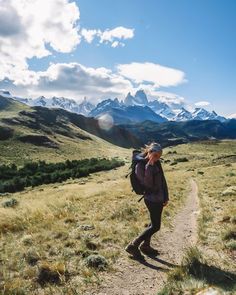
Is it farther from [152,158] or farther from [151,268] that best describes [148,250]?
[152,158]

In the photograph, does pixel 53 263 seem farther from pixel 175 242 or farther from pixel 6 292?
pixel 175 242

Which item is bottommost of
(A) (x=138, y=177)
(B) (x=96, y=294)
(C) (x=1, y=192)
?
(C) (x=1, y=192)

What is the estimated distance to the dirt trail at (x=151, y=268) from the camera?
8.70m

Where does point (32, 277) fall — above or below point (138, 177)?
below

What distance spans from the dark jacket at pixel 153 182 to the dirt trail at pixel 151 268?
1790 millimetres

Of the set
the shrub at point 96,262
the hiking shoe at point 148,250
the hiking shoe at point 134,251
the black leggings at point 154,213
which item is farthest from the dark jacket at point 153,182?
the shrub at point 96,262

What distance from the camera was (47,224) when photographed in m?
14.5

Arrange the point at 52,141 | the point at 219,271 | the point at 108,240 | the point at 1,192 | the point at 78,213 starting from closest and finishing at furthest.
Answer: the point at 219,271, the point at 108,240, the point at 78,213, the point at 1,192, the point at 52,141

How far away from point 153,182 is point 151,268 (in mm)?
2282

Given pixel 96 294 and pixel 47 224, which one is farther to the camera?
pixel 47 224

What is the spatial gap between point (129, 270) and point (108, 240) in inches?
109

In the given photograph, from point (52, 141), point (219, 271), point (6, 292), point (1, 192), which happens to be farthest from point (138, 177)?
point (52, 141)

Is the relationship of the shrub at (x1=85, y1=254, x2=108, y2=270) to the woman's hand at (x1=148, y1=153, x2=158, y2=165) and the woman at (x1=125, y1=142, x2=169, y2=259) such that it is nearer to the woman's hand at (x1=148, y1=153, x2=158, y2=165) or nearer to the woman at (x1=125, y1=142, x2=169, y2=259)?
the woman at (x1=125, y1=142, x2=169, y2=259)

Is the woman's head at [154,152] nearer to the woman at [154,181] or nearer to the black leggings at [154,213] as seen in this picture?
the woman at [154,181]
